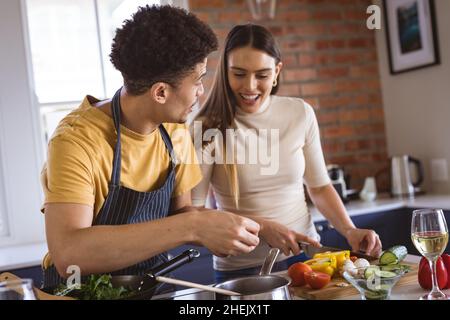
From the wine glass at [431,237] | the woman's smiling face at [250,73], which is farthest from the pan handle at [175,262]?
the woman's smiling face at [250,73]

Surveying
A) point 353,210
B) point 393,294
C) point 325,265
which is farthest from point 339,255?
point 353,210

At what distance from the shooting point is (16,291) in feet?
3.02

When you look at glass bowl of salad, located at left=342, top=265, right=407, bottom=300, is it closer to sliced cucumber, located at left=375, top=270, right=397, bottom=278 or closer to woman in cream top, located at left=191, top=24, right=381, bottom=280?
sliced cucumber, located at left=375, top=270, right=397, bottom=278

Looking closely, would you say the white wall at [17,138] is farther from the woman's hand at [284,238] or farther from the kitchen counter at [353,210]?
the woman's hand at [284,238]

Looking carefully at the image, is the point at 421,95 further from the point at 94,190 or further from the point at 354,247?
the point at 94,190

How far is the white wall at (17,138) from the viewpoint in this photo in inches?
114

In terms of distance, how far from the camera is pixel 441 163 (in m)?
3.26

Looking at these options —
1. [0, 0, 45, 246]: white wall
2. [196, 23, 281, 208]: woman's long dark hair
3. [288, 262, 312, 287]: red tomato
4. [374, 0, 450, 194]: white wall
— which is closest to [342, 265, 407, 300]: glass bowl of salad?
[288, 262, 312, 287]: red tomato

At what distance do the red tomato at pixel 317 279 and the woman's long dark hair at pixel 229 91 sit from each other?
0.59m

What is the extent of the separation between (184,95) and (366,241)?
2.17 ft

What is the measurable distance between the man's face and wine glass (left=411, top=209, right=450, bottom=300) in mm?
598

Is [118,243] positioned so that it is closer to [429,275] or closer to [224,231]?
[224,231]

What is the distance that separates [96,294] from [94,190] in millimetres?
331
